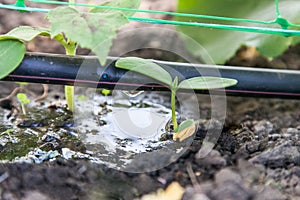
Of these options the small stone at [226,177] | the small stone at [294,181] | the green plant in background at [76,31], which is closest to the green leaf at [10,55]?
the green plant in background at [76,31]

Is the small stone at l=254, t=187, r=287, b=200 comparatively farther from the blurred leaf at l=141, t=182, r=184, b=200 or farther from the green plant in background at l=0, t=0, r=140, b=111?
the green plant in background at l=0, t=0, r=140, b=111

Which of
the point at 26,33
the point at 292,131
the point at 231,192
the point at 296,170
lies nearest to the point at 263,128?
the point at 292,131

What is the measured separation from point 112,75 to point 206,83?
190mm

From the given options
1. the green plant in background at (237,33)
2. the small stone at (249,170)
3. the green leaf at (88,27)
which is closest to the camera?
the green leaf at (88,27)

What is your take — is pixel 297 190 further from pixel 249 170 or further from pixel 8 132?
pixel 8 132

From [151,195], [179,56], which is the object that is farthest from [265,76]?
[179,56]

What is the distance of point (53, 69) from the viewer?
35.7 inches

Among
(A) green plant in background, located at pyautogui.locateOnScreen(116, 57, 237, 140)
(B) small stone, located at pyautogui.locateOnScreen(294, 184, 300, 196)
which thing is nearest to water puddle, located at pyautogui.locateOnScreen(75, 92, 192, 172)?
(A) green plant in background, located at pyautogui.locateOnScreen(116, 57, 237, 140)

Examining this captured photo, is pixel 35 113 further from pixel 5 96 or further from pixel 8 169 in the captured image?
pixel 8 169

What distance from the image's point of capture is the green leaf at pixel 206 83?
0.87 meters

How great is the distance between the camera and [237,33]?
134 cm

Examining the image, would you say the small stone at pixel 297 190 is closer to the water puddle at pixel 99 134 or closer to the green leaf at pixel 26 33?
the water puddle at pixel 99 134

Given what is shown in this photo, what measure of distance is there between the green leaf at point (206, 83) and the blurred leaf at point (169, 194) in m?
0.19

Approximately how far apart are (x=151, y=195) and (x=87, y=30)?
30cm
